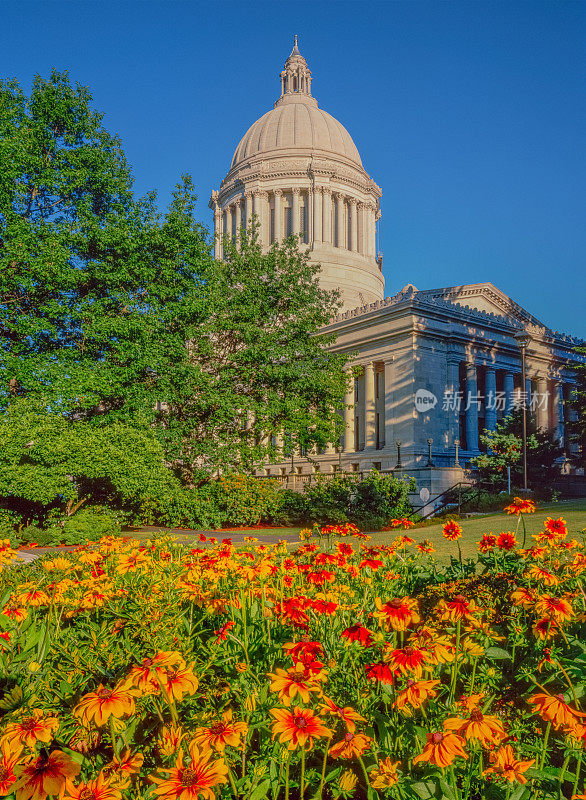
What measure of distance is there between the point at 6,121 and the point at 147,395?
10.2m

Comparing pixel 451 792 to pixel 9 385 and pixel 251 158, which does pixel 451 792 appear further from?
pixel 251 158

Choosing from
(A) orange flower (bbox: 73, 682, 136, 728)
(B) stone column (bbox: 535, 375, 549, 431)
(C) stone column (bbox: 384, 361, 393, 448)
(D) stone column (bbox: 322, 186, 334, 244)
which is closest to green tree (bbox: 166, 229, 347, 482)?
(C) stone column (bbox: 384, 361, 393, 448)

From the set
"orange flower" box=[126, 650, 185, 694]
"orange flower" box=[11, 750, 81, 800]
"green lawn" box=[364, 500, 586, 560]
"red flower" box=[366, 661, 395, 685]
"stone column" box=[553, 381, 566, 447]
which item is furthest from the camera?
"stone column" box=[553, 381, 566, 447]

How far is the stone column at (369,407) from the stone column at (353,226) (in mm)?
29493

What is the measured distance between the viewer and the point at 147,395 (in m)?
21.0

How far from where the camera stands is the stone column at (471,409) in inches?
1625

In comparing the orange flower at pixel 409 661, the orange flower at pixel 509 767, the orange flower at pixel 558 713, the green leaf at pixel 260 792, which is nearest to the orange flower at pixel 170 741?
the green leaf at pixel 260 792

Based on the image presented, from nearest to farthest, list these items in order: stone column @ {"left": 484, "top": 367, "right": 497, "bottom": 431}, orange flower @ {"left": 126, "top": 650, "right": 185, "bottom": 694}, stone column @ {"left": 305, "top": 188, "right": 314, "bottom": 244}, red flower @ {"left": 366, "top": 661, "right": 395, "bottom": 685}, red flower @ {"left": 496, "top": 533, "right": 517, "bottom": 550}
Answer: orange flower @ {"left": 126, "top": 650, "right": 185, "bottom": 694} → red flower @ {"left": 366, "top": 661, "right": 395, "bottom": 685} → red flower @ {"left": 496, "top": 533, "right": 517, "bottom": 550} → stone column @ {"left": 484, "top": 367, "right": 497, "bottom": 431} → stone column @ {"left": 305, "top": 188, "right": 314, "bottom": 244}

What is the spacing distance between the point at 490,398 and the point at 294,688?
1693 inches

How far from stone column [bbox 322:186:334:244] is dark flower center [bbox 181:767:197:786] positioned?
6454 cm

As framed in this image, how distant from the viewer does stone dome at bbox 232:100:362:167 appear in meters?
69.2

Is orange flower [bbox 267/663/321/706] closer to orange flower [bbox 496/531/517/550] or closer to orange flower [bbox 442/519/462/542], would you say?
orange flower [bbox 496/531/517/550]

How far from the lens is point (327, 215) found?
214ft

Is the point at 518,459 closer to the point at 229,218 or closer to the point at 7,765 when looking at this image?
the point at 7,765
